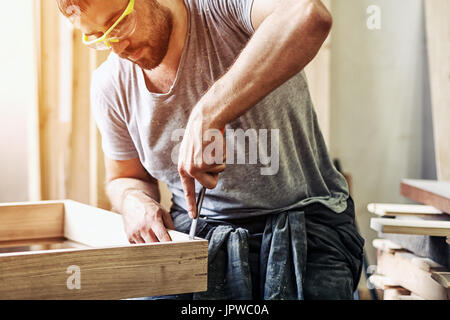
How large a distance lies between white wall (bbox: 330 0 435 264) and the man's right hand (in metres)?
1.15

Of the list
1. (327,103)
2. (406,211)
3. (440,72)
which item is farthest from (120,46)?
(440,72)

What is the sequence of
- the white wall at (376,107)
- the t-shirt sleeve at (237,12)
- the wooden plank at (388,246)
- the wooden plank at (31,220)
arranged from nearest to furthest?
the t-shirt sleeve at (237,12) < the wooden plank at (31,220) < the wooden plank at (388,246) < the white wall at (376,107)

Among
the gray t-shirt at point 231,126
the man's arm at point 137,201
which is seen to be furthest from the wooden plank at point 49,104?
the gray t-shirt at point 231,126

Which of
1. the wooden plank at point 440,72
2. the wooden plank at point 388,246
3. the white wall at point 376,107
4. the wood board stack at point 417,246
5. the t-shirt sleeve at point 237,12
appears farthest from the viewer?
the white wall at point 376,107

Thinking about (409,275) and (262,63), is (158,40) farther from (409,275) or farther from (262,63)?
(409,275)

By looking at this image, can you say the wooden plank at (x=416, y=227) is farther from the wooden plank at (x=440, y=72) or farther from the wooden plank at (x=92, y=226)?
the wooden plank at (x=440, y=72)

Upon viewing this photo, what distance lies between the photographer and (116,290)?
783 millimetres

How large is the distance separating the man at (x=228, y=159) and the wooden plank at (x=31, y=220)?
0.26 metres

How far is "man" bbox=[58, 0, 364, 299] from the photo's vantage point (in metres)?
0.92

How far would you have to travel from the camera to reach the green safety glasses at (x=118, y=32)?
90 centimetres

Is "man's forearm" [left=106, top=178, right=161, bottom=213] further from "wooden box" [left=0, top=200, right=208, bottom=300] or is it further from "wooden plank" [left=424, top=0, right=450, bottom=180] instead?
"wooden plank" [left=424, top=0, right=450, bottom=180]

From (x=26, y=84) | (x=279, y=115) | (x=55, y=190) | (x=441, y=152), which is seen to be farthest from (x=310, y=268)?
(x=26, y=84)

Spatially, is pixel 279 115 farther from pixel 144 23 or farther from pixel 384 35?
pixel 384 35
